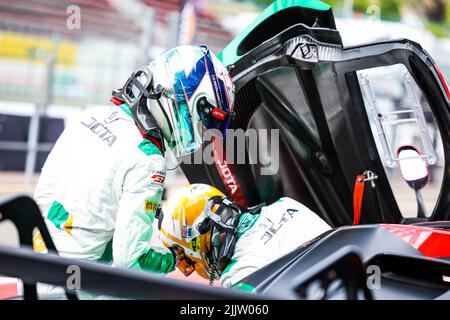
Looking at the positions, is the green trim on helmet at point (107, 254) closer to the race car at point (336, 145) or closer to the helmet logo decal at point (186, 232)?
the helmet logo decal at point (186, 232)

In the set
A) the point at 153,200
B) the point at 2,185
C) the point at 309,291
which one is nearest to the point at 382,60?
the point at 153,200

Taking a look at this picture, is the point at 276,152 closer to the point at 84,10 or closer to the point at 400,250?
the point at 400,250

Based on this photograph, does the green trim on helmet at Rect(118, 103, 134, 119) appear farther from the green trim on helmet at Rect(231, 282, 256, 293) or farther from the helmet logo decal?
the green trim on helmet at Rect(231, 282, 256, 293)

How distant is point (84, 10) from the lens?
10664 millimetres

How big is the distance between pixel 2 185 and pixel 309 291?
7587 millimetres

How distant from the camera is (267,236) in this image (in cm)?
253

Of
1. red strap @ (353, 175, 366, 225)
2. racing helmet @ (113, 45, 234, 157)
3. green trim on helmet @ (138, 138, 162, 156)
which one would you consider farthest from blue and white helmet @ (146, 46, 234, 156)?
red strap @ (353, 175, 366, 225)

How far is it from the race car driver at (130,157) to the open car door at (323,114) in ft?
1.21

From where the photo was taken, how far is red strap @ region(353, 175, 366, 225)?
Result: 3139mm

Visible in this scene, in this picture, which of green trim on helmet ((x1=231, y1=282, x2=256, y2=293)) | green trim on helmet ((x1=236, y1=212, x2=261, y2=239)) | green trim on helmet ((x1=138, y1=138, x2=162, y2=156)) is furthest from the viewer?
green trim on helmet ((x1=236, y1=212, x2=261, y2=239))

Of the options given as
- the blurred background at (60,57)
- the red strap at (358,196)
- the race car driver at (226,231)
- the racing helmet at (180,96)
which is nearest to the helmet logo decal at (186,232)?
the race car driver at (226,231)

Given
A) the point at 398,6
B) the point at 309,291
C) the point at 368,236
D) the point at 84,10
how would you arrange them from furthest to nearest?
the point at 398,6, the point at 84,10, the point at 368,236, the point at 309,291

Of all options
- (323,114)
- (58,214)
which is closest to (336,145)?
(323,114)

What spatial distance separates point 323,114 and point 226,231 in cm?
83
